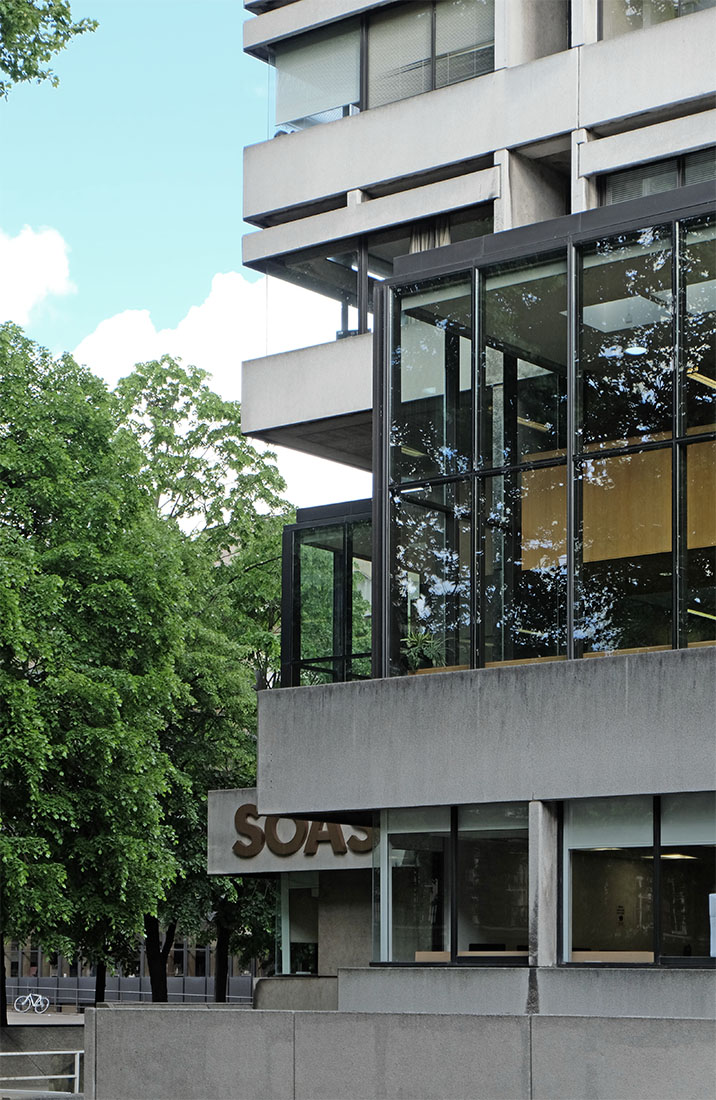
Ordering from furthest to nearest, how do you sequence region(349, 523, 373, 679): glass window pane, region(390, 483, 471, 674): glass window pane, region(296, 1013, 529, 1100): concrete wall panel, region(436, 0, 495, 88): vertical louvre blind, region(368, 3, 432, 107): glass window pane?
region(368, 3, 432, 107): glass window pane → region(436, 0, 495, 88): vertical louvre blind → region(349, 523, 373, 679): glass window pane → region(390, 483, 471, 674): glass window pane → region(296, 1013, 529, 1100): concrete wall panel

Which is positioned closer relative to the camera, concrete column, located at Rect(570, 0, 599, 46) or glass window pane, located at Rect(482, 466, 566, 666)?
glass window pane, located at Rect(482, 466, 566, 666)

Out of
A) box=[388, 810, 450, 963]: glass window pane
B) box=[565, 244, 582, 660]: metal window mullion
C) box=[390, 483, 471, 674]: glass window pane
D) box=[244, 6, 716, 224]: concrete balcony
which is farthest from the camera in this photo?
box=[244, 6, 716, 224]: concrete balcony

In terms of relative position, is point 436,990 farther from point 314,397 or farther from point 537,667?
point 314,397

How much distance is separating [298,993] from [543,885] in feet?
36.3

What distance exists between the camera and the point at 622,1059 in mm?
13555

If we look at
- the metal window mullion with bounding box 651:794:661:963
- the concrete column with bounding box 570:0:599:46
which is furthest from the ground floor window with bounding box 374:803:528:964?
the concrete column with bounding box 570:0:599:46

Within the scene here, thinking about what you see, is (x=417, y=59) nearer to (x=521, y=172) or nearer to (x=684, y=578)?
(x=521, y=172)

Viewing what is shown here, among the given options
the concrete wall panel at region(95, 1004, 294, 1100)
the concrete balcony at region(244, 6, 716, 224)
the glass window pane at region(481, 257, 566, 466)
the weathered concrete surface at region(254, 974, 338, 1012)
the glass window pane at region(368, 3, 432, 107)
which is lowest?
the weathered concrete surface at region(254, 974, 338, 1012)

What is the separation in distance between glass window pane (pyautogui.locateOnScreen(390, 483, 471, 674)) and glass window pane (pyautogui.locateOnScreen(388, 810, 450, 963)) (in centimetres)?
179

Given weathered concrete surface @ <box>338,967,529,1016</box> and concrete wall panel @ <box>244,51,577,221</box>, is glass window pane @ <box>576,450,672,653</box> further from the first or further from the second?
concrete wall panel @ <box>244,51,577,221</box>

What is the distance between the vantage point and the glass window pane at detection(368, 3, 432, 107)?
77.2 feet

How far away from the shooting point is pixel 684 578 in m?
16.0

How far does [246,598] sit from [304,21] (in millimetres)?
16845

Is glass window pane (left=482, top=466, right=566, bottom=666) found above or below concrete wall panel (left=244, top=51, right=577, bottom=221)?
below
